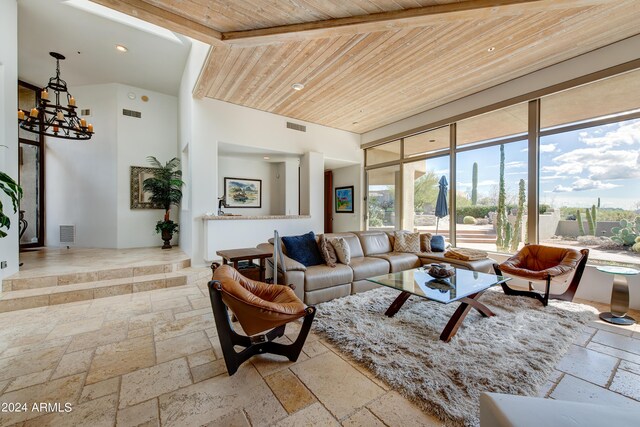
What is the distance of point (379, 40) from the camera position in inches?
121

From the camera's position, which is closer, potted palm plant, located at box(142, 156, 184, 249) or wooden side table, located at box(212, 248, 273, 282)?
wooden side table, located at box(212, 248, 273, 282)

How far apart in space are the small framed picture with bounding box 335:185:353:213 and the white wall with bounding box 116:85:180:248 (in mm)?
4332

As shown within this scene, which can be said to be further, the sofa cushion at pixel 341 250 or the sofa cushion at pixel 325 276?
the sofa cushion at pixel 341 250

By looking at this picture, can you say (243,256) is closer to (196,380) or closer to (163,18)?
(196,380)

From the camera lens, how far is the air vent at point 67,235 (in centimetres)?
579

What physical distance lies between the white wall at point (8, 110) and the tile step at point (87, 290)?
51 centimetres

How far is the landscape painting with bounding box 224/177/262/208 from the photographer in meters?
6.71

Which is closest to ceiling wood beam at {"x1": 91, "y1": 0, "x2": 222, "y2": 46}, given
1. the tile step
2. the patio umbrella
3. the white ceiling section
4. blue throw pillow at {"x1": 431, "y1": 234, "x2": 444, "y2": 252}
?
the white ceiling section

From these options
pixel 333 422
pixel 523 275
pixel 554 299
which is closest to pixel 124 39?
pixel 333 422

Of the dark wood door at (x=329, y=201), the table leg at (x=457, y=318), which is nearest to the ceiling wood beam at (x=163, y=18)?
the table leg at (x=457, y=318)

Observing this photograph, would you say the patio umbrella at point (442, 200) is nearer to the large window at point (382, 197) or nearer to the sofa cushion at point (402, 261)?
the large window at point (382, 197)

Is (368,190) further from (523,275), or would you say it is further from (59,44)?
(59,44)

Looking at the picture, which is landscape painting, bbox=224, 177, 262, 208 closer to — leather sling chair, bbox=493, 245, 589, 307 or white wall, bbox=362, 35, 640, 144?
white wall, bbox=362, 35, 640, 144

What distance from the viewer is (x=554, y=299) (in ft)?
10.7
